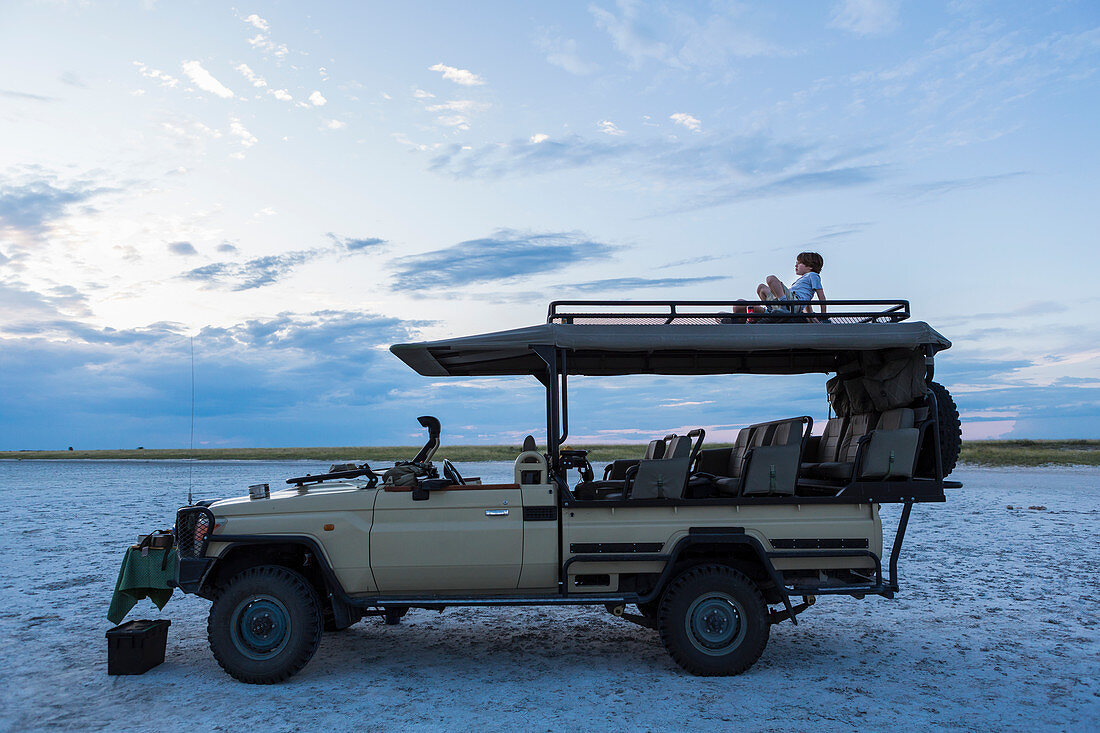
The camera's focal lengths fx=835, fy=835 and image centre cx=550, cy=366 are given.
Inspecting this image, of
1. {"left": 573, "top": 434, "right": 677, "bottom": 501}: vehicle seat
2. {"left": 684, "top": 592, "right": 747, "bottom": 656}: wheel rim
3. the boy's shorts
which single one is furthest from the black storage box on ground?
the boy's shorts

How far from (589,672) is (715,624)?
1.15 meters

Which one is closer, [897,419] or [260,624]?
[260,624]

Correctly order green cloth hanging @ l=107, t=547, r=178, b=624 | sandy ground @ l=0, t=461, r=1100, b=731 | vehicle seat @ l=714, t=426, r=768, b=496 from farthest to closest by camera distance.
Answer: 1. vehicle seat @ l=714, t=426, r=768, b=496
2. green cloth hanging @ l=107, t=547, r=178, b=624
3. sandy ground @ l=0, t=461, r=1100, b=731

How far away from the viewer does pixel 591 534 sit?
7.00 m

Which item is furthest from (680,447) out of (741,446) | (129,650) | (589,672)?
(129,650)

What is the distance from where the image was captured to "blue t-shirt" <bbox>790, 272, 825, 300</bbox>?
865cm

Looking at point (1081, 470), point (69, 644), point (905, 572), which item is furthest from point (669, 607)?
point (1081, 470)

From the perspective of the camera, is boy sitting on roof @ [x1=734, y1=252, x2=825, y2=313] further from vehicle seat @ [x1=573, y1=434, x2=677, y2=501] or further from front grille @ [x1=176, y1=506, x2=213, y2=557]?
front grille @ [x1=176, y1=506, x2=213, y2=557]

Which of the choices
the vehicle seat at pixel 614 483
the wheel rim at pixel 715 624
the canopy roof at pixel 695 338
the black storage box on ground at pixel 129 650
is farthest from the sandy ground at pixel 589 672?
the canopy roof at pixel 695 338

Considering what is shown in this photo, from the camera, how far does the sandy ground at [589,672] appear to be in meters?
5.96

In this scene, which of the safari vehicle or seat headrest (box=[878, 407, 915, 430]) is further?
seat headrest (box=[878, 407, 915, 430])

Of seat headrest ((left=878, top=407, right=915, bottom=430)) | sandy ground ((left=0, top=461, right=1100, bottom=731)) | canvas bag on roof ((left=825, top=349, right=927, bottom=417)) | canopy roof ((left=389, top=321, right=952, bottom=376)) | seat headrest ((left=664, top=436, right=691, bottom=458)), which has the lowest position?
sandy ground ((left=0, top=461, right=1100, bottom=731))

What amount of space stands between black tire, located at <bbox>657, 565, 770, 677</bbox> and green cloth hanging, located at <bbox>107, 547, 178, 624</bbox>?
4281 mm

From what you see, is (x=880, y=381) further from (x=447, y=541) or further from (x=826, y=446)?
(x=447, y=541)
